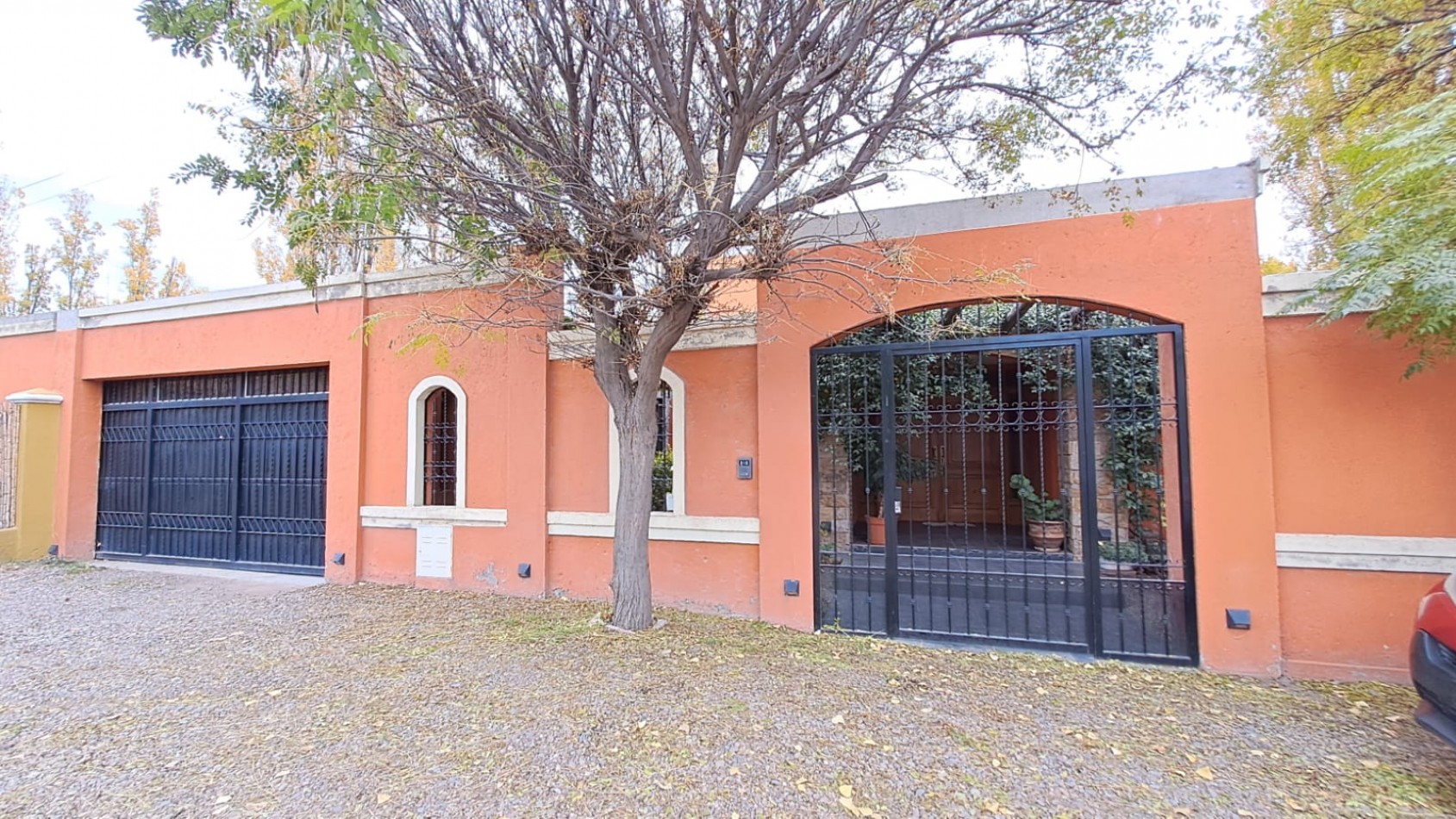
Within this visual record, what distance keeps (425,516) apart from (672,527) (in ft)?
9.80

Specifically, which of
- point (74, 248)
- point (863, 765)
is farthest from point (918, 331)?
point (74, 248)

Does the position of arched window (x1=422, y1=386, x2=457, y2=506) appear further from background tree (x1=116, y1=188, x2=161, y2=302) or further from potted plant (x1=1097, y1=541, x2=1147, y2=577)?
background tree (x1=116, y1=188, x2=161, y2=302)

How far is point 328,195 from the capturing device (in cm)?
485

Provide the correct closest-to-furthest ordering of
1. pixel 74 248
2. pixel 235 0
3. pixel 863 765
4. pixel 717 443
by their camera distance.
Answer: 1. pixel 863 765
2. pixel 235 0
3. pixel 717 443
4. pixel 74 248

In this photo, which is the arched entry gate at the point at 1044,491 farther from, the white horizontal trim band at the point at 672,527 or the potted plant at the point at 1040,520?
the white horizontal trim band at the point at 672,527

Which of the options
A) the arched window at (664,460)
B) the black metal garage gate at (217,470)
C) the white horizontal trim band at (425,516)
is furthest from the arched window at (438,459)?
the arched window at (664,460)

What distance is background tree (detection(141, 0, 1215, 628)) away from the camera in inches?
181

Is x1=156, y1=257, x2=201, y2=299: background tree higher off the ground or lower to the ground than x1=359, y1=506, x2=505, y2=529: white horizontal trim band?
higher

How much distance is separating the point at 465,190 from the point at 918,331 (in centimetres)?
394

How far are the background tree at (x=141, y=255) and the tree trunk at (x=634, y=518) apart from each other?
19896mm

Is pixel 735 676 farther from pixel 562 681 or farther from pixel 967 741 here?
pixel 967 741

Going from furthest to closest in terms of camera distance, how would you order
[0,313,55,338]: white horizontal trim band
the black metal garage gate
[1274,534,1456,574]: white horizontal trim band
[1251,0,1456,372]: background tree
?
[0,313,55,338]: white horizontal trim band → the black metal garage gate → [1274,534,1456,574]: white horizontal trim band → [1251,0,1456,372]: background tree

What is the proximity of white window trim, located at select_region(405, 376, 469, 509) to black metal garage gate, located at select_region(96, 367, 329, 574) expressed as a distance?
1.34 m

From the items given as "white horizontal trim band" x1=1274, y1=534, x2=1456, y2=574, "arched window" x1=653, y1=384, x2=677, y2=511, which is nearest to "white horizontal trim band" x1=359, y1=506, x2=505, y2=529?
"arched window" x1=653, y1=384, x2=677, y2=511
